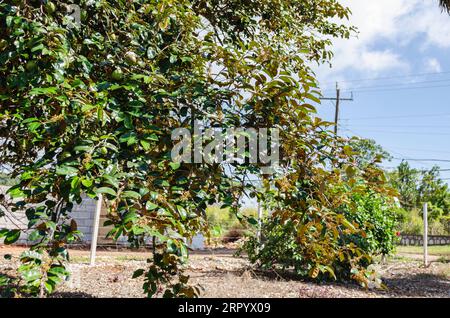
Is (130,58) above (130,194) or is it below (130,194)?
above

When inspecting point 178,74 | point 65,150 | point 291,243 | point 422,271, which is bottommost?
point 422,271

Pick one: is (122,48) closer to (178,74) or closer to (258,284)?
(178,74)

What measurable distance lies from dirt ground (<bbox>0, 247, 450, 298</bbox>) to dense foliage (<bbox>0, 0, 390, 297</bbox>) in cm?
274

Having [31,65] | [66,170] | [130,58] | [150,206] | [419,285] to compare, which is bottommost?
[419,285]

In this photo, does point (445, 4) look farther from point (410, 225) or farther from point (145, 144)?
point (410, 225)

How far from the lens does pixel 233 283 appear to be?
6.07 m

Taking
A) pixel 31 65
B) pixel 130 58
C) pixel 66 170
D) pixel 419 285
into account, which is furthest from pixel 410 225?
pixel 66 170

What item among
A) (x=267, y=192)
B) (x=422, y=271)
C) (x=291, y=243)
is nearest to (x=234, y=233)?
(x=422, y=271)

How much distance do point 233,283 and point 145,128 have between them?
14.9 ft

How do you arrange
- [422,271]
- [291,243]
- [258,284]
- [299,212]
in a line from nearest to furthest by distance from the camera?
1. [299,212]
2. [258,284]
3. [291,243]
4. [422,271]

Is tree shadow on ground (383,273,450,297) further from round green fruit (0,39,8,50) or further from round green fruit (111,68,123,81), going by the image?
round green fruit (0,39,8,50)

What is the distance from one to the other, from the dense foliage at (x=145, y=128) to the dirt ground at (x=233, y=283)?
274 centimetres

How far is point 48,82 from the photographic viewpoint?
195 centimetres

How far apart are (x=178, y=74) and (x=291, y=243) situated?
494cm
